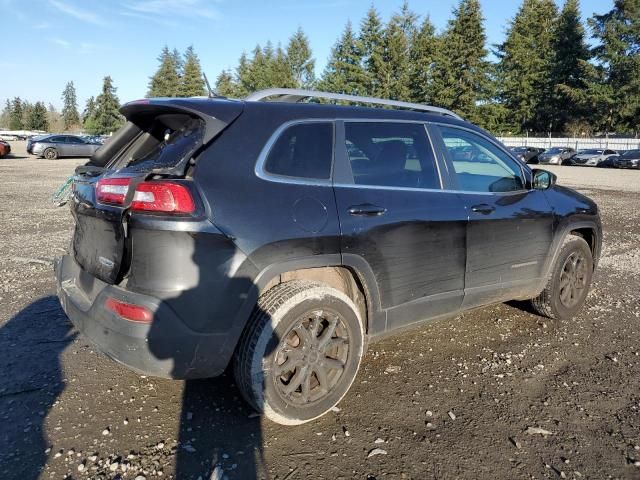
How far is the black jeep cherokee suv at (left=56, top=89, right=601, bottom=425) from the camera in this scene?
2.49 meters

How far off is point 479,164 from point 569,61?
215 ft

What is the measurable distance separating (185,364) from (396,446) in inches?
48.0

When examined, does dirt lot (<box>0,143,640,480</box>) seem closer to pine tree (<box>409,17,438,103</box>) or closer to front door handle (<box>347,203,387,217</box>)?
front door handle (<box>347,203,387,217</box>)

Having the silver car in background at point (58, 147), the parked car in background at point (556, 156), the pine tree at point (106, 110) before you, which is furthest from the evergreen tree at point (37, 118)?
the parked car in background at point (556, 156)

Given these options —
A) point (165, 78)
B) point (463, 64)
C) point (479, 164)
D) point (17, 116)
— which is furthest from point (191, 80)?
point (479, 164)

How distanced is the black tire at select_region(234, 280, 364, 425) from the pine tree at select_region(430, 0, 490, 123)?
179ft

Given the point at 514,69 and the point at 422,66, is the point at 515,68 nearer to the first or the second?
the point at 514,69

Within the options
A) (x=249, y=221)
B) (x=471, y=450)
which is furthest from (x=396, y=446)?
(x=249, y=221)

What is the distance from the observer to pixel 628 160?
3466 cm

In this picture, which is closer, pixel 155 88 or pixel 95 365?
pixel 95 365

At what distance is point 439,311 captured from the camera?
3.54 meters

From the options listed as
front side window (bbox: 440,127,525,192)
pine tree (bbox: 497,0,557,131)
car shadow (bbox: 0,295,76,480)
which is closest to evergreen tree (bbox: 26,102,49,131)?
pine tree (bbox: 497,0,557,131)

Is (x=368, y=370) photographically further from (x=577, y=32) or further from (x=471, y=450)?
(x=577, y=32)

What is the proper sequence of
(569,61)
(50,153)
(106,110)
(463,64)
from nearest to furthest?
(50,153) → (463,64) → (569,61) → (106,110)
